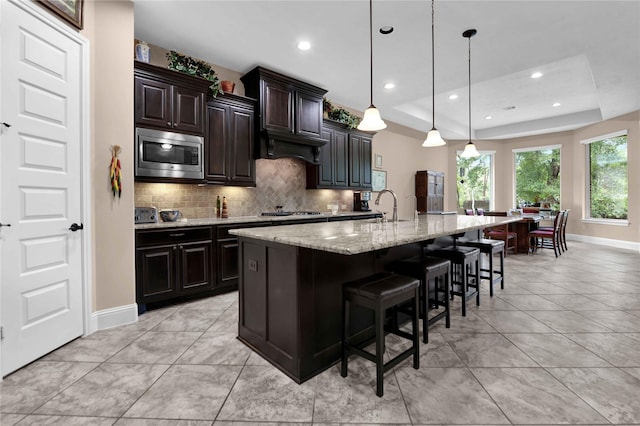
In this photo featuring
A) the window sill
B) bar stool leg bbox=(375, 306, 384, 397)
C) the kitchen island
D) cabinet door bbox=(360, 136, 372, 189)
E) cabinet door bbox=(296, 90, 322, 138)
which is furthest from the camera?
the window sill

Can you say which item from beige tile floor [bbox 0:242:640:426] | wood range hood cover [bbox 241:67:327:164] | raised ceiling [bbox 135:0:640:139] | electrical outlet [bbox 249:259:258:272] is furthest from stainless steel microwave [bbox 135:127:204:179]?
electrical outlet [bbox 249:259:258:272]

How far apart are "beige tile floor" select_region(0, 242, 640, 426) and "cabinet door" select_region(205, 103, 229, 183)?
5.53 ft

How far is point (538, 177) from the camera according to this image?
8453mm

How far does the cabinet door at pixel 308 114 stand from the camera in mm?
4492

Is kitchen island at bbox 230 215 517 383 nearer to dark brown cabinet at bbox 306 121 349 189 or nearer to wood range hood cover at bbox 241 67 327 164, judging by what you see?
wood range hood cover at bbox 241 67 327 164

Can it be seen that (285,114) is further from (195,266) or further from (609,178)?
(609,178)

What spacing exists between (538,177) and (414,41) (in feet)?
23.2

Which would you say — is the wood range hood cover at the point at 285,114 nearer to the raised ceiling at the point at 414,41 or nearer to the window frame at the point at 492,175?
the raised ceiling at the point at 414,41

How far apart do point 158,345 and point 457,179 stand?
8559 mm

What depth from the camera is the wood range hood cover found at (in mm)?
4109

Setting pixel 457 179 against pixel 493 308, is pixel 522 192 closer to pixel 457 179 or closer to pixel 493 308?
pixel 457 179

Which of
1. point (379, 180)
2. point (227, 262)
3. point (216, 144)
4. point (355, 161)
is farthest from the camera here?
point (379, 180)

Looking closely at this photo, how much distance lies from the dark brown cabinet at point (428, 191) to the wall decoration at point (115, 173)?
6.60m

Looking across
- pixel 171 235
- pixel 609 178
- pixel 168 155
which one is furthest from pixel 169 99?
pixel 609 178
